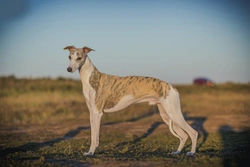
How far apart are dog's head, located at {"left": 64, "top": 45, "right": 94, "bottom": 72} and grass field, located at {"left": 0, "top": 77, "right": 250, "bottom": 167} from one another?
7.27 ft

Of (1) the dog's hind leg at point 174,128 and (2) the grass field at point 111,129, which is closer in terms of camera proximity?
(2) the grass field at point 111,129

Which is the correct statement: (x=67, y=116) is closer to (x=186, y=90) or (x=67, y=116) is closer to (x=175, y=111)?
(x=175, y=111)

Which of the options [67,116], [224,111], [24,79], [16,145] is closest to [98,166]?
[16,145]

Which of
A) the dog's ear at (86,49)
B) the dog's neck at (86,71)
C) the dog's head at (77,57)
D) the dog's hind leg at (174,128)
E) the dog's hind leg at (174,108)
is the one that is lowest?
the dog's hind leg at (174,128)

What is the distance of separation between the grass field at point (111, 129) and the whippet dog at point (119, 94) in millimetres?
746

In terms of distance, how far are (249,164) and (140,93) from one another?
3.36 metres

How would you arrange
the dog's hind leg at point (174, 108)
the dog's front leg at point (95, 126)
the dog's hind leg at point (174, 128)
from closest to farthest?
the dog's hind leg at point (174, 108)
the dog's front leg at point (95, 126)
the dog's hind leg at point (174, 128)

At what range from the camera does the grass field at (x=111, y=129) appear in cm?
1061

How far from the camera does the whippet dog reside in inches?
450

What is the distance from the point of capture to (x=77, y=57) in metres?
11.6

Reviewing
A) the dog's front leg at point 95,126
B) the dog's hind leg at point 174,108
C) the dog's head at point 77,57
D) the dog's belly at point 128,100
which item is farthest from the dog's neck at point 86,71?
the dog's hind leg at point 174,108

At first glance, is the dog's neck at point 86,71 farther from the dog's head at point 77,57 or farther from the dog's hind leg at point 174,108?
the dog's hind leg at point 174,108

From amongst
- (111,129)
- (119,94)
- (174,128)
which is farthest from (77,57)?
(111,129)

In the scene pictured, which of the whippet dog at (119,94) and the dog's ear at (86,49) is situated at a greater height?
the dog's ear at (86,49)
